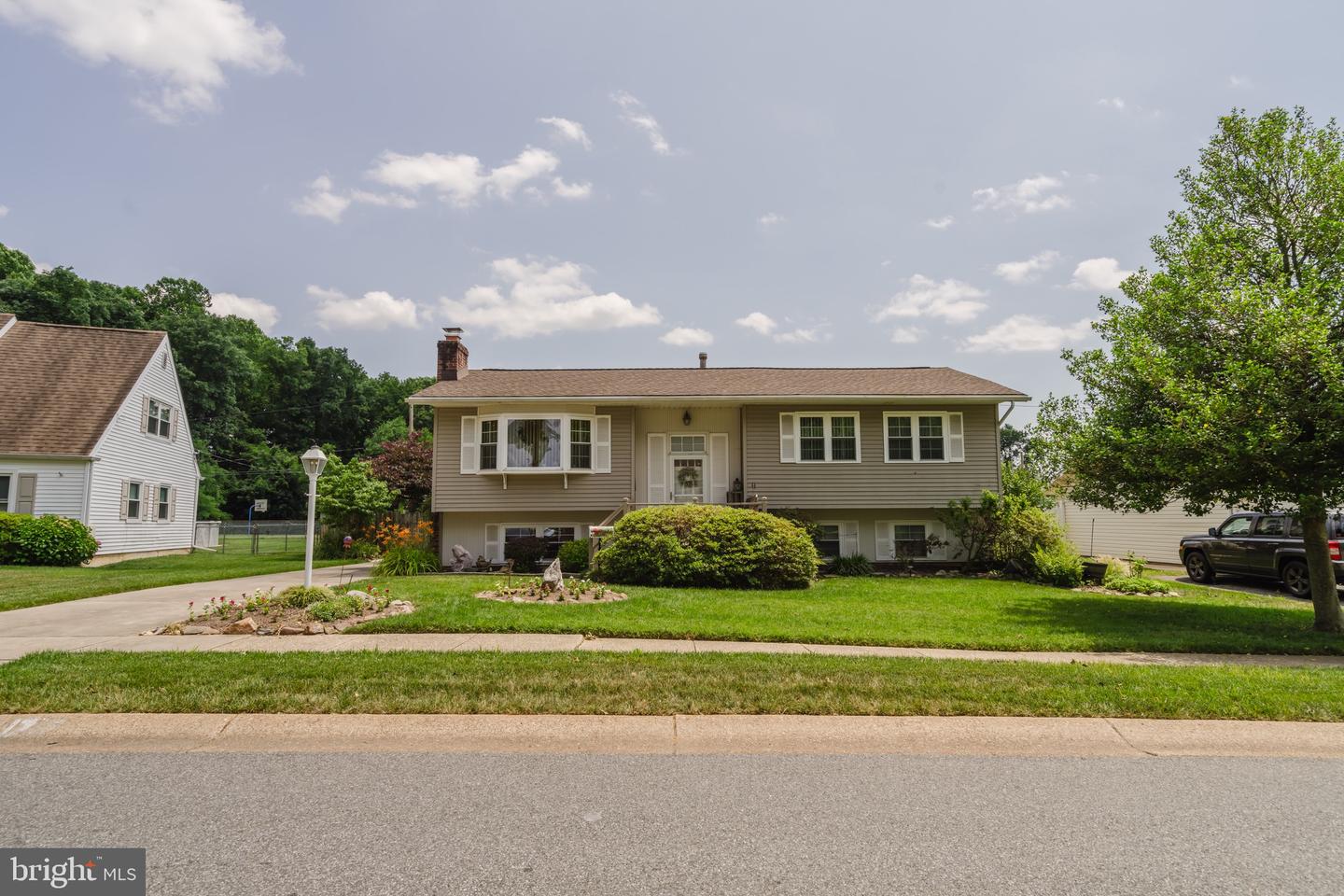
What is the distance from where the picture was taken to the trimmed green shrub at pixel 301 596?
9414mm

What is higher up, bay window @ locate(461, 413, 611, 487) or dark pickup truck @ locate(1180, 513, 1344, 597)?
bay window @ locate(461, 413, 611, 487)

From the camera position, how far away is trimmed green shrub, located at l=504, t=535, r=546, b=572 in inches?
727

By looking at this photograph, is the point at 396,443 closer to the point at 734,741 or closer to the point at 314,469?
the point at 314,469

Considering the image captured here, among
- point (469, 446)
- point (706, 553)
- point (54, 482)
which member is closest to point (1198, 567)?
point (706, 553)

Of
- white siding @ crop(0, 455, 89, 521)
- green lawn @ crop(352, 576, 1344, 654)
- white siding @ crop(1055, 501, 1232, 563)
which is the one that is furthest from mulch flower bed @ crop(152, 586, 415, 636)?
white siding @ crop(1055, 501, 1232, 563)

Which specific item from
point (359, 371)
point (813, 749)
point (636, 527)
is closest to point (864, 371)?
point (636, 527)

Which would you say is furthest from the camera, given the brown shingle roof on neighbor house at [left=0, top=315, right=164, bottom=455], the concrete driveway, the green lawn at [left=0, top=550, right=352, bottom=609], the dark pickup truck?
the brown shingle roof on neighbor house at [left=0, top=315, right=164, bottom=455]

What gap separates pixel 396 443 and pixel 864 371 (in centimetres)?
1513

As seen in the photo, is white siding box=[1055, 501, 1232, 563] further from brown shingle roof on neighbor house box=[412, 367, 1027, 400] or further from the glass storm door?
the glass storm door

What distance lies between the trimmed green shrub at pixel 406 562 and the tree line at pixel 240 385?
87.7 feet

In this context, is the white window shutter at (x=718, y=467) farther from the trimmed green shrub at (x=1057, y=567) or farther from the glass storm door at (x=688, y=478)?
the trimmed green shrub at (x=1057, y=567)

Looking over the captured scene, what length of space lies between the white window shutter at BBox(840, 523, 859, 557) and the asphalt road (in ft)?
48.3

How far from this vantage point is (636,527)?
1463 centimetres

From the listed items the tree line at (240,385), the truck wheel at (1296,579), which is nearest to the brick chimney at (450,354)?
the truck wheel at (1296,579)
